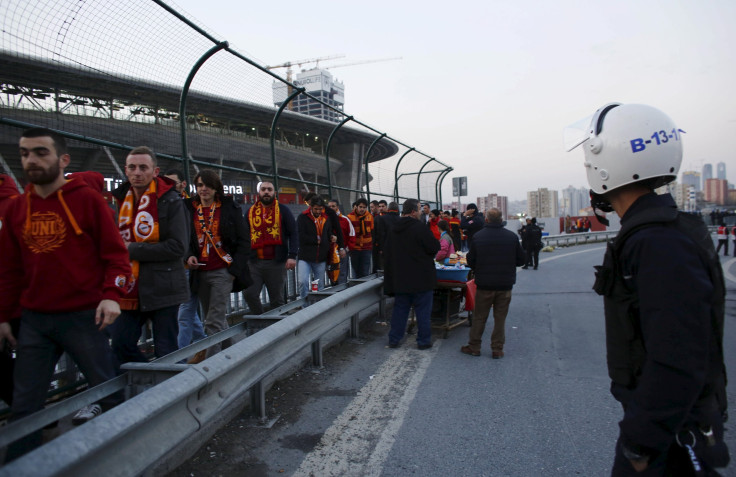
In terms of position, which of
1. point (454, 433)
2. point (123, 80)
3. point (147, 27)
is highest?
point (147, 27)

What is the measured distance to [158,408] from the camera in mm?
2119

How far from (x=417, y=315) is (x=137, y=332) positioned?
332cm

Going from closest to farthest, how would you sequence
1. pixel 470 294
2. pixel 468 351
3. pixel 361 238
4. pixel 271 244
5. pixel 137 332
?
pixel 137 332 < pixel 468 351 < pixel 271 244 < pixel 470 294 < pixel 361 238

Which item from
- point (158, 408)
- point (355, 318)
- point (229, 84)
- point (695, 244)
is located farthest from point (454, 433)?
point (229, 84)

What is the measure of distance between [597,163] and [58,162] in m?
2.78

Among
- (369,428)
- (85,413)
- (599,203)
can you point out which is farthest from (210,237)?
(599,203)

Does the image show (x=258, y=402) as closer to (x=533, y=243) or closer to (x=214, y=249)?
(x=214, y=249)

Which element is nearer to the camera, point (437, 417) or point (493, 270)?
point (437, 417)

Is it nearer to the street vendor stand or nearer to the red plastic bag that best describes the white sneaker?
the street vendor stand

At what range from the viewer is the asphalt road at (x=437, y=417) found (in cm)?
293

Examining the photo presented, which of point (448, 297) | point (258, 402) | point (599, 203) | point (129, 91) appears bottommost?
point (258, 402)

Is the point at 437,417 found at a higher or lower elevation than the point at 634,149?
lower

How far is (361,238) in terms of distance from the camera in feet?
30.9

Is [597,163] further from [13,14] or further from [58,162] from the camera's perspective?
[13,14]
